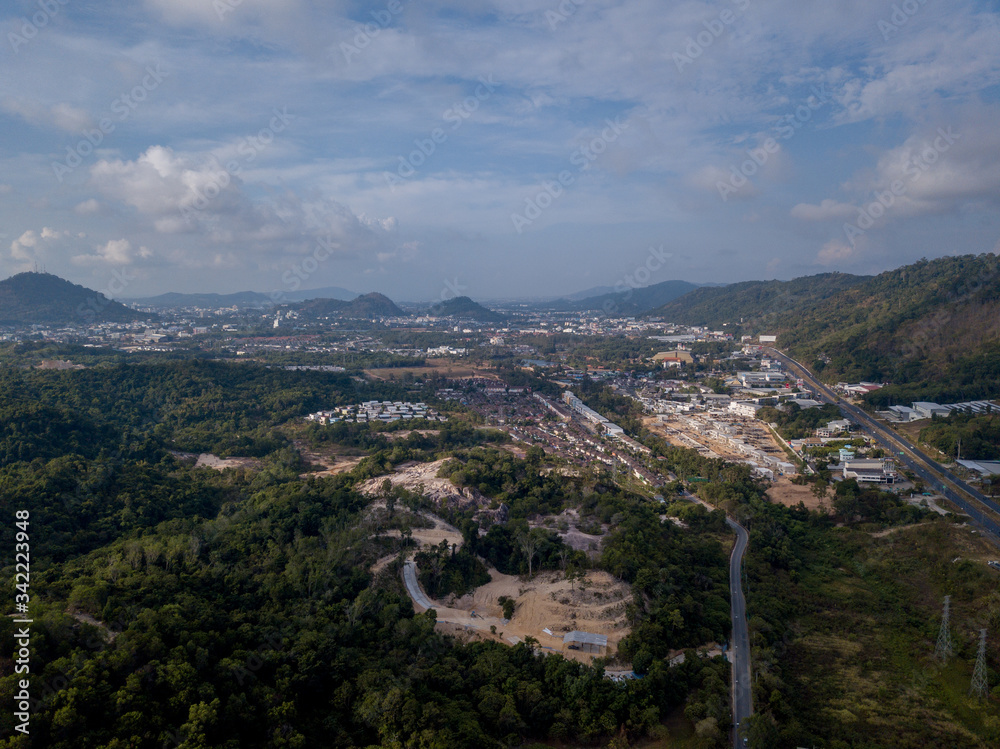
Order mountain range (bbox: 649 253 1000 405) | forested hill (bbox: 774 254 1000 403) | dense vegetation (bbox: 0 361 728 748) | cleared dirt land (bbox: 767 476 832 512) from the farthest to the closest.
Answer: mountain range (bbox: 649 253 1000 405) → forested hill (bbox: 774 254 1000 403) → cleared dirt land (bbox: 767 476 832 512) → dense vegetation (bbox: 0 361 728 748)

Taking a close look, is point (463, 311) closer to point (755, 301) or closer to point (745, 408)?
point (755, 301)

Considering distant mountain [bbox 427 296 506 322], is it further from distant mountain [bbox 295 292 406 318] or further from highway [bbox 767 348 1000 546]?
highway [bbox 767 348 1000 546]

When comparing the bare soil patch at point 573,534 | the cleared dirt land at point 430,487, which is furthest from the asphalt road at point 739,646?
the cleared dirt land at point 430,487

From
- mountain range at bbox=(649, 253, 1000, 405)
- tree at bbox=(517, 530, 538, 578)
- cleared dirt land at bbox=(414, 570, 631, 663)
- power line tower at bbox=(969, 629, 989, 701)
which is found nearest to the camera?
power line tower at bbox=(969, 629, 989, 701)

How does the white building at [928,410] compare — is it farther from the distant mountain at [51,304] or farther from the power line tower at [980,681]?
the distant mountain at [51,304]

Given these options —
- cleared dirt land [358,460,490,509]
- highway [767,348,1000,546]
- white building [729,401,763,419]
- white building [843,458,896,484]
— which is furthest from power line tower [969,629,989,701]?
white building [729,401,763,419]

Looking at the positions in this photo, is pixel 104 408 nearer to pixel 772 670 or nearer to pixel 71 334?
pixel 772 670
